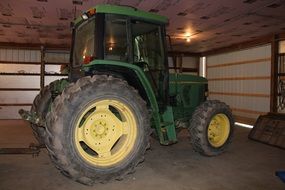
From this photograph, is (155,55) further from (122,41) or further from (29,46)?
(29,46)

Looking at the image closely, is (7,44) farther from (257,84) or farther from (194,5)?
(257,84)

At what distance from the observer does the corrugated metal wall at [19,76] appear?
12.5 m

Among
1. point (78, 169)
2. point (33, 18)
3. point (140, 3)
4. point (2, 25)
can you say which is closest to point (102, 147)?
point (78, 169)

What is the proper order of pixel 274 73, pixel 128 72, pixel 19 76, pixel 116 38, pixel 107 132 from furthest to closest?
pixel 19 76 < pixel 274 73 < pixel 116 38 < pixel 128 72 < pixel 107 132

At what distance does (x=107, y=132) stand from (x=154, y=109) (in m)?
0.95

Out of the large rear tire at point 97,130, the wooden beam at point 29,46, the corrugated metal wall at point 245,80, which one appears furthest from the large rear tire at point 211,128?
the wooden beam at point 29,46

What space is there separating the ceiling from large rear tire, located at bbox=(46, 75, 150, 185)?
10.2ft

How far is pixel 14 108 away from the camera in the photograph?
12.6 metres

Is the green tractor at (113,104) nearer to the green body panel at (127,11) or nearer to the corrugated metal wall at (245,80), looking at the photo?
the green body panel at (127,11)

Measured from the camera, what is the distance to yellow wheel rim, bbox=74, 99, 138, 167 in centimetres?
394

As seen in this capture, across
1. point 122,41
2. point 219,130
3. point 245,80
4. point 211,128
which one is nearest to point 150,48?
point 122,41

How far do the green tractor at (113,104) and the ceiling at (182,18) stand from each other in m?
1.59

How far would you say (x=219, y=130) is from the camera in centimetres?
621

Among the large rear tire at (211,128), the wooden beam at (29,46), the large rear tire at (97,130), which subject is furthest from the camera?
the wooden beam at (29,46)
